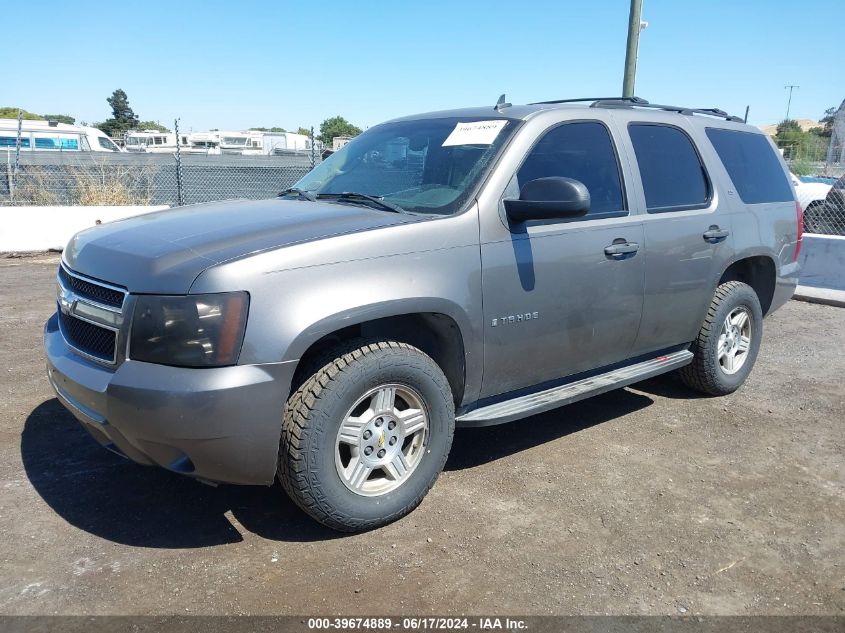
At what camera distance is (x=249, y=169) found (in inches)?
680

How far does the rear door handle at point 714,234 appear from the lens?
178 inches

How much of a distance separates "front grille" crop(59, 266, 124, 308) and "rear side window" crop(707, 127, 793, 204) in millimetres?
3949

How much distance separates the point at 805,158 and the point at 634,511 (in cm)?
1480

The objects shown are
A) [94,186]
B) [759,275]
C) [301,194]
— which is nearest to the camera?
[301,194]

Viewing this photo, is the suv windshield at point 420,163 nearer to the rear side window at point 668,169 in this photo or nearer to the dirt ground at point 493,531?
the rear side window at point 668,169

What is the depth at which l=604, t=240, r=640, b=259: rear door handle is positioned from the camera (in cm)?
392

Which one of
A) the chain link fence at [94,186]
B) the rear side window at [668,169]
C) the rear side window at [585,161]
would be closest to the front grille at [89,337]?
the rear side window at [585,161]

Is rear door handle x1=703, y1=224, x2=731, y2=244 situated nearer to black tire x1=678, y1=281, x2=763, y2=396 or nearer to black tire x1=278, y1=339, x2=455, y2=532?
black tire x1=678, y1=281, x2=763, y2=396

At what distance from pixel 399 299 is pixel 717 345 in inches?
110

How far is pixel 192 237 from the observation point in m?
3.10

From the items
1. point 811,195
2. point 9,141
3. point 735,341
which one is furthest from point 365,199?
point 9,141

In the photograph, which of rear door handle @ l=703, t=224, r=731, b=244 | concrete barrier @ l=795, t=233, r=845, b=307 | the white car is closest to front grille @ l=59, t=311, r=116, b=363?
rear door handle @ l=703, t=224, r=731, b=244

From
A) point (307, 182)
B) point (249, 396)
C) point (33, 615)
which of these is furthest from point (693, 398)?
point (33, 615)

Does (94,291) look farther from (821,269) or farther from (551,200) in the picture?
(821,269)
